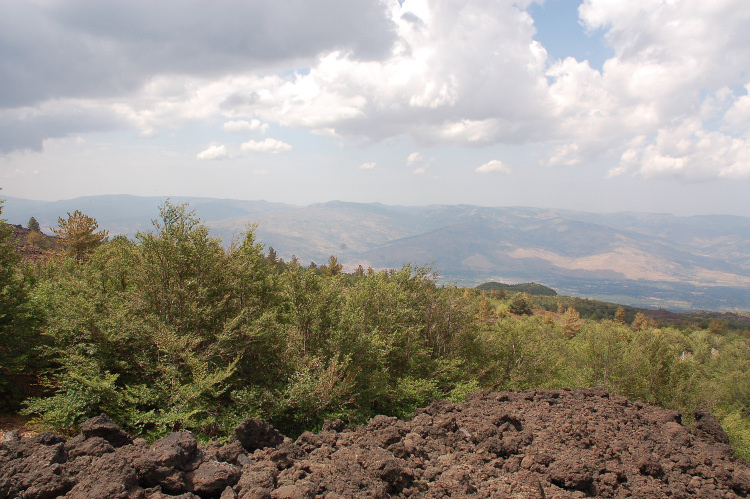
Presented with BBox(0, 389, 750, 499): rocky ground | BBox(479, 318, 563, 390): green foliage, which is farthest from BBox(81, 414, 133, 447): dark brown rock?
BBox(479, 318, 563, 390): green foliage

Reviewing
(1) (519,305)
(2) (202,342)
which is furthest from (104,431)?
(1) (519,305)

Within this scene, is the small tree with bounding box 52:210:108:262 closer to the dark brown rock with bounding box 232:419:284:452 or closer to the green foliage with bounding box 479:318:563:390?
the dark brown rock with bounding box 232:419:284:452

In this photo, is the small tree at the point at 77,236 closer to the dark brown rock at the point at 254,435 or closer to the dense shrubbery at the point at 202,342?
the dense shrubbery at the point at 202,342

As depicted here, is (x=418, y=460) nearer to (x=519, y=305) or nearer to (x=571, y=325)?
(x=571, y=325)

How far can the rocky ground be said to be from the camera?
26.6ft

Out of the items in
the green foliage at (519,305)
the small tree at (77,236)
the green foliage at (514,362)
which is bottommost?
the green foliage at (519,305)

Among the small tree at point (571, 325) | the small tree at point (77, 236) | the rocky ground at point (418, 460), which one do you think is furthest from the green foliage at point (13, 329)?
the small tree at point (571, 325)

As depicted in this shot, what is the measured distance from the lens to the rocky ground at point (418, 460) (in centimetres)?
810

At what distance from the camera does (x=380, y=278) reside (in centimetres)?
2456

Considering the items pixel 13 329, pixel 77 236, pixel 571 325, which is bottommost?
pixel 571 325

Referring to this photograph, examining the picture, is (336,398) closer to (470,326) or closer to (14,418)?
(14,418)

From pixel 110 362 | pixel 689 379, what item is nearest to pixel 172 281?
pixel 110 362

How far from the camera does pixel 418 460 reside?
38.4 ft

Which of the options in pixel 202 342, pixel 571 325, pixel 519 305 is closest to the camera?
pixel 202 342
